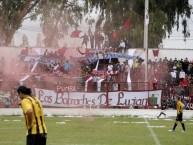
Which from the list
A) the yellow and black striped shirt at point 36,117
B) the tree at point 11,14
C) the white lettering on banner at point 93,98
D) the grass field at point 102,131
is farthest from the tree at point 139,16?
the yellow and black striped shirt at point 36,117

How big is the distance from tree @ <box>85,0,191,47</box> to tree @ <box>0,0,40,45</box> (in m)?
4.68

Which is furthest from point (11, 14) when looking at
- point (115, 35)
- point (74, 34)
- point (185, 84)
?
point (185, 84)

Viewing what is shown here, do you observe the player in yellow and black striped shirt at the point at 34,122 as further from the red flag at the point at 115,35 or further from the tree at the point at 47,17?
the red flag at the point at 115,35

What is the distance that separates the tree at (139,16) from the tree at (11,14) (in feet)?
15.4

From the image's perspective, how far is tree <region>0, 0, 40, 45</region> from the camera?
36.6 m

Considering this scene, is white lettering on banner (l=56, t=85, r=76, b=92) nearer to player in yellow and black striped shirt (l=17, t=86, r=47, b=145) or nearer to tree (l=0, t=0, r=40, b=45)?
tree (l=0, t=0, r=40, b=45)

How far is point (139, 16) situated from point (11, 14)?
1006 centimetres

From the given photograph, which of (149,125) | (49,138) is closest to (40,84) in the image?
(149,125)

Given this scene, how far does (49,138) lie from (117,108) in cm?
1157

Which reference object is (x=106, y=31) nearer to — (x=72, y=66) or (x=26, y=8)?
(x=26, y=8)

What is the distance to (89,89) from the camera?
97.5 ft

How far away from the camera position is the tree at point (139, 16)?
137 ft

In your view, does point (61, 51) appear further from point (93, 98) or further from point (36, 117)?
point (36, 117)

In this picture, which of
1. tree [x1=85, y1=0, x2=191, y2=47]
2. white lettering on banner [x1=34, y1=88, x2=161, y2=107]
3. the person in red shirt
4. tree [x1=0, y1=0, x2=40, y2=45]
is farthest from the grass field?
tree [x1=85, y1=0, x2=191, y2=47]
